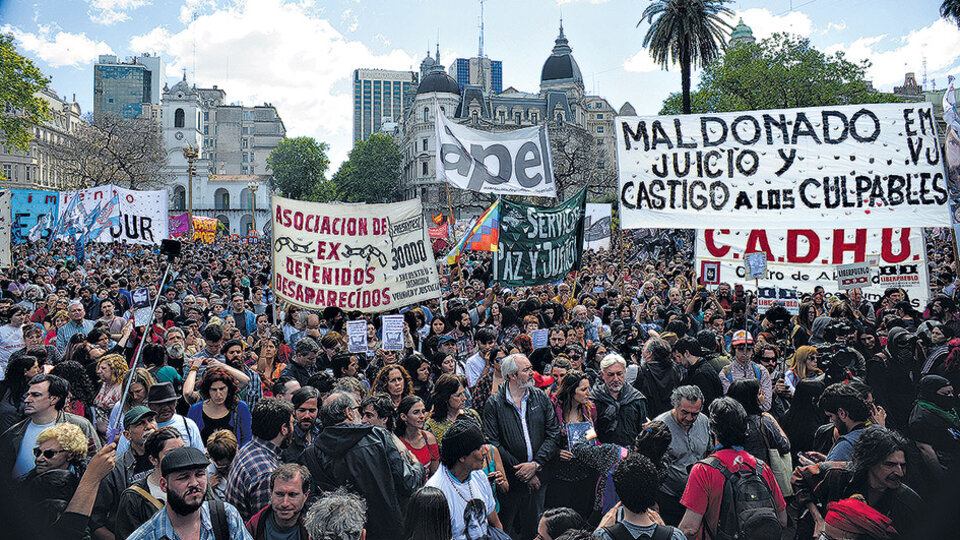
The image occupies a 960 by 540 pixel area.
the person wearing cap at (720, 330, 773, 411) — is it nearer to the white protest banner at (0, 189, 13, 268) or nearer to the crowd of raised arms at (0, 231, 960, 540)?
the crowd of raised arms at (0, 231, 960, 540)

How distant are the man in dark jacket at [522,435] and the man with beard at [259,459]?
65.3 inches

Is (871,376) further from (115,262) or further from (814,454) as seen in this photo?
(115,262)

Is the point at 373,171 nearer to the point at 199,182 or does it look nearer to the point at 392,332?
the point at 199,182

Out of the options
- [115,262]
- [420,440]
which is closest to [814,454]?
[420,440]

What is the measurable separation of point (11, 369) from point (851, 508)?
607 cm

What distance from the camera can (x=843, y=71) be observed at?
138 ft

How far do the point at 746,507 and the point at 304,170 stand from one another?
98752mm

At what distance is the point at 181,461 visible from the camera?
11.0 feet

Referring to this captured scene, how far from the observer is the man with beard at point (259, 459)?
4.12m

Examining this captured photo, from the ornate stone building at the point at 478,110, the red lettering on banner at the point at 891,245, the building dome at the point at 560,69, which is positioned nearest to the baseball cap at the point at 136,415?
the red lettering on banner at the point at 891,245

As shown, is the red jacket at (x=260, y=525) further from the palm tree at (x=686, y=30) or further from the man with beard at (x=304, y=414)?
the palm tree at (x=686, y=30)

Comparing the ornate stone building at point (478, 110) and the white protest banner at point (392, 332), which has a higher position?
the ornate stone building at point (478, 110)

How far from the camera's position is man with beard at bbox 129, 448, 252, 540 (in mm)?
3322

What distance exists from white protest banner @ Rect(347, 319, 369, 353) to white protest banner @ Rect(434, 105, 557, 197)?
4236 mm
